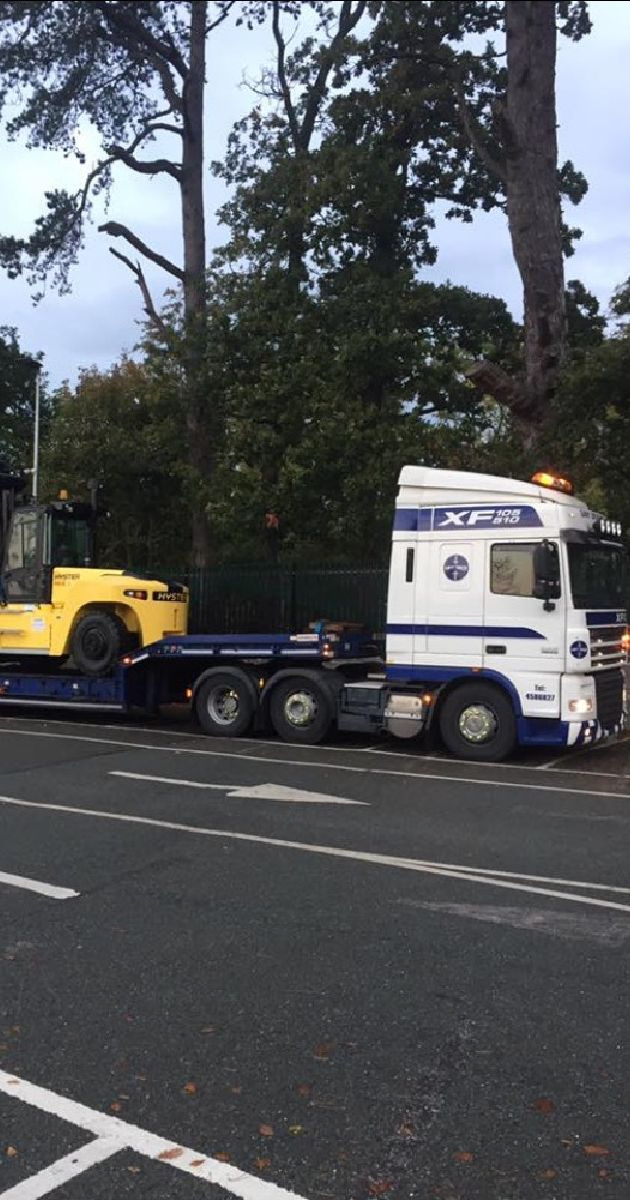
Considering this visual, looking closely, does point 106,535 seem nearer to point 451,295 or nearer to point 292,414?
point 292,414

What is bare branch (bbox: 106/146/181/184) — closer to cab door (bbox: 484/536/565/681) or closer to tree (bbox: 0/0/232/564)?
tree (bbox: 0/0/232/564)

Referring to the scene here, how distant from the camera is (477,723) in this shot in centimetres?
1151

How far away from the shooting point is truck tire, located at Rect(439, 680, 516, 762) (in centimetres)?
1133

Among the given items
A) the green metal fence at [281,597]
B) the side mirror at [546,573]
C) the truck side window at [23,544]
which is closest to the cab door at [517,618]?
the side mirror at [546,573]

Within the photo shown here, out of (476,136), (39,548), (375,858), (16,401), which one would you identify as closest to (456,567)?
(375,858)

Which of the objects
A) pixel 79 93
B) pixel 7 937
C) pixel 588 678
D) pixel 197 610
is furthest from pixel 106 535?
pixel 7 937

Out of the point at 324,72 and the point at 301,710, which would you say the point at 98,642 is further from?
the point at 324,72

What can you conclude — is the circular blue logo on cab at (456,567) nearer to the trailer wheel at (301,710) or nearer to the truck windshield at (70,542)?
the trailer wheel at (301,710)

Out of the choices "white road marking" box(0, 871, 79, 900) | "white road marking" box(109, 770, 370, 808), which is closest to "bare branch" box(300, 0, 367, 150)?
"white road marking" box(109, 770, 370, 808)

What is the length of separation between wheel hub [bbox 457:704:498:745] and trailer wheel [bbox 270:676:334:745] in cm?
181

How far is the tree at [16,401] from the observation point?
39.9m

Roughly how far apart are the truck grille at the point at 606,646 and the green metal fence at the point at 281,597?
570 centimetres

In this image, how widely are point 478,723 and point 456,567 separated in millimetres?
1834

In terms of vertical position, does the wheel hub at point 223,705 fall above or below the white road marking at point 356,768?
above
